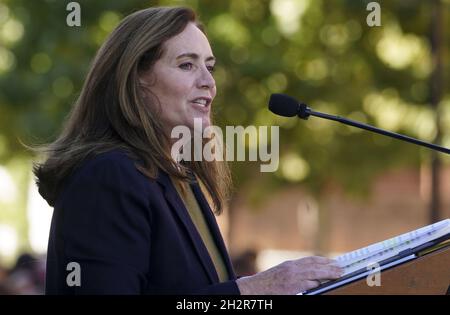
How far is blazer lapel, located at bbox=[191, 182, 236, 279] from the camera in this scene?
3193mm

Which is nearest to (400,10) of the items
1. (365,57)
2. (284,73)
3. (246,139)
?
(365,57)

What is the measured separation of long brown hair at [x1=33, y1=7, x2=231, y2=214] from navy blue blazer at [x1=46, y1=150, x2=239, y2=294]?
0.23 feet

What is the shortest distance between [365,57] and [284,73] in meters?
1.34

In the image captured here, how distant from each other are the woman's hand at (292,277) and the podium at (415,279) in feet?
0.31

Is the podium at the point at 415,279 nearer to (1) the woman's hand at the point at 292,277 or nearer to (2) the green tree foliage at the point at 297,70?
(1) the woman's hand at the point at 292,277

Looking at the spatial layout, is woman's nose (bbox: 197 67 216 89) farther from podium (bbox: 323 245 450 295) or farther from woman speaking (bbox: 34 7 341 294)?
podium (bbox: 323 245 450 295)

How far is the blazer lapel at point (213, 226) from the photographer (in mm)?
3193

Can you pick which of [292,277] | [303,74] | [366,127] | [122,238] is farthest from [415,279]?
[303,74]

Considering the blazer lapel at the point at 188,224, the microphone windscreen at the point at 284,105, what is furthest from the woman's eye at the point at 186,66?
the blazer lapel at the point at 188,224

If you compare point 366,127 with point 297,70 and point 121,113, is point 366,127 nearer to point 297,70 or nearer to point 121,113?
point 121,113

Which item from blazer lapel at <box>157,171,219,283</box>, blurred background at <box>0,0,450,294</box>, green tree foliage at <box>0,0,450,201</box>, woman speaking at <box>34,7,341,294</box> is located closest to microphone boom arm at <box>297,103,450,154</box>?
woman speaking at <box>34,7,341,294</box>

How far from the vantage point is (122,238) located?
272 centimetres

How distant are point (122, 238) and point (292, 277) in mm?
490
